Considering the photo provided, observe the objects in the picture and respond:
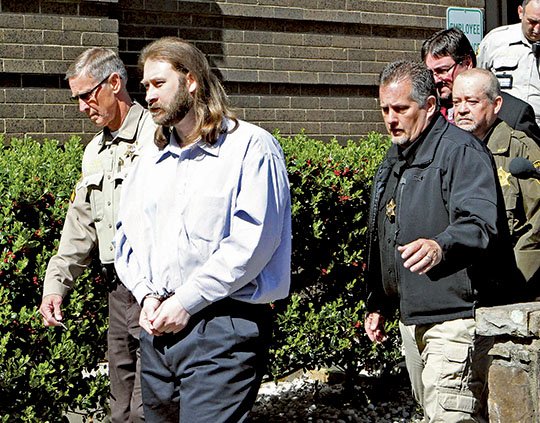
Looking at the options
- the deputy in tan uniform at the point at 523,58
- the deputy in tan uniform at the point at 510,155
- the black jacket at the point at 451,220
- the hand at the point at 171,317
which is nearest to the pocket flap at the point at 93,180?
the hand at the point at 171,317

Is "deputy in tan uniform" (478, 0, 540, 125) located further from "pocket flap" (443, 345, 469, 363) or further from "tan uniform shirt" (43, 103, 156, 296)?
"tan uniform shirt" (43, 103, 156, 296)

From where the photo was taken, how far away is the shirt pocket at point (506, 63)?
5957 millimetres

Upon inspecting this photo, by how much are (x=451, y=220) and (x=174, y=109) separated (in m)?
1.24

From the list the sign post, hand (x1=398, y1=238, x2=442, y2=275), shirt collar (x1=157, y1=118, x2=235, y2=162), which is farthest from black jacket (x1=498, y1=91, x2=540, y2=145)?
the sign post

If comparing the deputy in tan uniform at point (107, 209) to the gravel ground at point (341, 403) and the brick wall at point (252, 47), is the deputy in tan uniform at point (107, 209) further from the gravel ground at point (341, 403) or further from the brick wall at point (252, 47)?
the brick wall at point (252, 47)

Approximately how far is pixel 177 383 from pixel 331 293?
2684mm

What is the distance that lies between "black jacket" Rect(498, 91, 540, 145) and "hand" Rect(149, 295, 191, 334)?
88.3 inches

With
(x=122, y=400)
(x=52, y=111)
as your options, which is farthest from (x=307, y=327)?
(x=52, y=111)

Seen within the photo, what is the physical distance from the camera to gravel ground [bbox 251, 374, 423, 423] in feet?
21.9

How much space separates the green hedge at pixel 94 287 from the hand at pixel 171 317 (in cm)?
171

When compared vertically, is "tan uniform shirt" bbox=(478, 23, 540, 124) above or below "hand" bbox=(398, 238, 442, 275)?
above

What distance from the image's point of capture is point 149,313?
363 cm

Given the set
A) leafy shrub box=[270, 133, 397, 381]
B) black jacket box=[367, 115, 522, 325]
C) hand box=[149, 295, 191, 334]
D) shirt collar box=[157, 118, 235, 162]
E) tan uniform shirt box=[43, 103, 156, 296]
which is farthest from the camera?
leafy shrub box=[270, 133, 397, 381]

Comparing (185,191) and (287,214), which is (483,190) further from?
(185,191)
